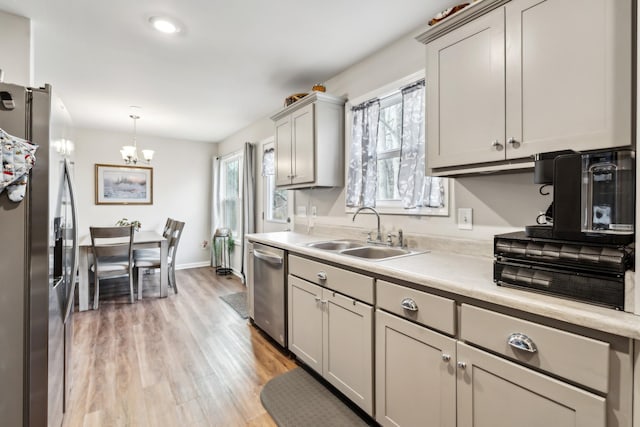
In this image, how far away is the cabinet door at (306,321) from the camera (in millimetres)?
2084

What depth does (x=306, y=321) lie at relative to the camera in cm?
221

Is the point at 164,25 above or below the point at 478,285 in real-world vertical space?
above

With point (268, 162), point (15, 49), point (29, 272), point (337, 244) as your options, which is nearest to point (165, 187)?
point (268, 162)

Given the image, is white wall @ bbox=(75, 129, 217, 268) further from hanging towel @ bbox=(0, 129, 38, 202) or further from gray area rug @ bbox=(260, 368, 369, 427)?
hanging towel @ bbox=(0, 129, 38, 202)

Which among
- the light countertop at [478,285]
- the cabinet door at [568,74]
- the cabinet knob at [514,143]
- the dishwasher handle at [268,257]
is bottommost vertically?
the dishwasher handle at [268,257]

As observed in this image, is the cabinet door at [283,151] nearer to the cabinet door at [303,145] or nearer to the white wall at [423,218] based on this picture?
the cabinet door at [303,145]

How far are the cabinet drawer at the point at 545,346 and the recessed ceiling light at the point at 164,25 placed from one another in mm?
2500

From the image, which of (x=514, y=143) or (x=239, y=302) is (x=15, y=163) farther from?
(x=239, y=302)

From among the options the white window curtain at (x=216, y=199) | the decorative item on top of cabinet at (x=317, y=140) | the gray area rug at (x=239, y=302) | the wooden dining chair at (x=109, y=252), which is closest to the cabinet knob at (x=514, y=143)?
the decorative item on top of cabinet at (x=317, y=140)

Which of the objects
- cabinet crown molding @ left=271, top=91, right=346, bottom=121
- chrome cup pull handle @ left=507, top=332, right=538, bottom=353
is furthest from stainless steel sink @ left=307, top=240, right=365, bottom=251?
chrome cup pull handle @ left=507, top=332, right=538, bottom=353

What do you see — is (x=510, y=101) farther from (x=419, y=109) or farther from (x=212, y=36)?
(x=212, y=36)

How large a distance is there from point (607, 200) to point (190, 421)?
2.25 metres

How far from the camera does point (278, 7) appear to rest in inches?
78.4

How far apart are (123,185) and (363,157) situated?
466 cm
